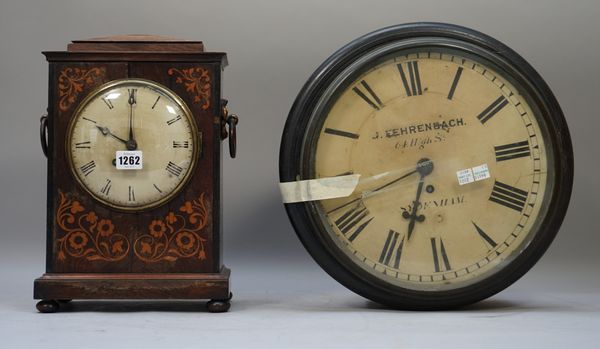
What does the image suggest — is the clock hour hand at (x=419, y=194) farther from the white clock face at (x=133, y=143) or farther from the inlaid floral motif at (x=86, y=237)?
the inlaid floral motif at (x=86, y=237)

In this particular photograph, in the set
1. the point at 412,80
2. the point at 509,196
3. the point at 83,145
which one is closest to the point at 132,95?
the point at 83,145

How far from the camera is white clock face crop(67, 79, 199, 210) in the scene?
3.20 m

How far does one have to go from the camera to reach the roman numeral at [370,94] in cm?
323

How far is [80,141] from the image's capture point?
10.5 ft

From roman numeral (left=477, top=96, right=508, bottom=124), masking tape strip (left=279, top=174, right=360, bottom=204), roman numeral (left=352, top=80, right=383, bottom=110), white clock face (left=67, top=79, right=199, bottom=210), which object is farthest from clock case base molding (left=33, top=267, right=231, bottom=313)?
roman numeral (left=477, top=96, right=508, bottom=124)

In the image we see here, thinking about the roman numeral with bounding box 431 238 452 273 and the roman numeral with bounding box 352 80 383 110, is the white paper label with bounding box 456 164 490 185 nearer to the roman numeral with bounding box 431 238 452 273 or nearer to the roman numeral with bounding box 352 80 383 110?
the roman numeral with bounding box 431 238 452 273

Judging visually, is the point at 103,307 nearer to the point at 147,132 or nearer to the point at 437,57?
the point at 147,132

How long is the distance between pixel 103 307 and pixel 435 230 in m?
1.04

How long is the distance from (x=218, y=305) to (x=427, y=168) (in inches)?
29.7

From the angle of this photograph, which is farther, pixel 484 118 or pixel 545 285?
pixel 545 285

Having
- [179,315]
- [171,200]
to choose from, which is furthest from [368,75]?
[179,315]

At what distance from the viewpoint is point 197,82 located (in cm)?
323

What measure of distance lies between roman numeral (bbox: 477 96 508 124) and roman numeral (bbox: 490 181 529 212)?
0.20m

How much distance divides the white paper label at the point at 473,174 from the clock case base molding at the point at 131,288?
2.55 ft
